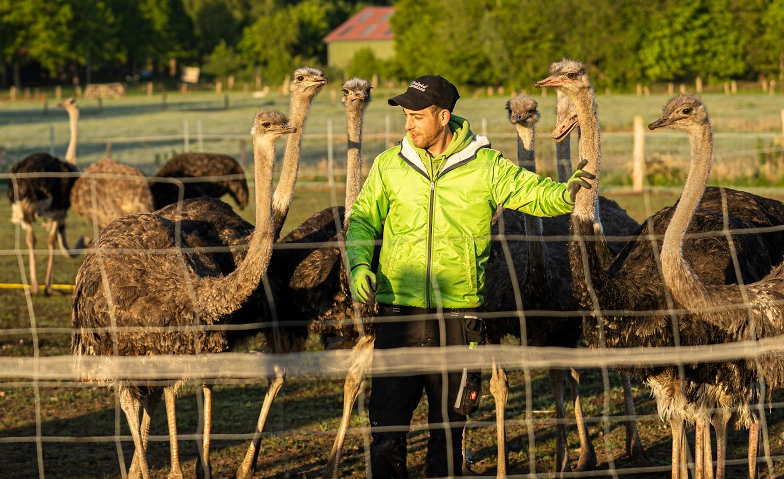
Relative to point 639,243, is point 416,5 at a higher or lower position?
higher

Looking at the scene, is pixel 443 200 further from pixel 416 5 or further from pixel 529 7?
pixel 416 5

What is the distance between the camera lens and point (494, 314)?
612cm

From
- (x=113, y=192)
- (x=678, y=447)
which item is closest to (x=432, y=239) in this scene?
(x=678, y=447)

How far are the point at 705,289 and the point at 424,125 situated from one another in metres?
1.71

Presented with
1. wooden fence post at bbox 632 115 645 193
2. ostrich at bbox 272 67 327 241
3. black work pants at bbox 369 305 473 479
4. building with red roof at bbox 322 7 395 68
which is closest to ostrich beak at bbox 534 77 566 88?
black work pants at bbox 369 305 473 479

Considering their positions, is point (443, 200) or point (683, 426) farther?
point (683, 426)

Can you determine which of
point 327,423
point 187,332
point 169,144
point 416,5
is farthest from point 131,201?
point 416,5

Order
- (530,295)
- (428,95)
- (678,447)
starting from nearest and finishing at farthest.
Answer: (428,95), (678,447), (530,295)

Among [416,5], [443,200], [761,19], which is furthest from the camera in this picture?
[416,5]

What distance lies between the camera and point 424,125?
4.95m

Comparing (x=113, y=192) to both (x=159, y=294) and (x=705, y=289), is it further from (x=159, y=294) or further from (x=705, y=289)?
(x=705, y=289)

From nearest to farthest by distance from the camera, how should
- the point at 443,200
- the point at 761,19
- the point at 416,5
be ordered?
the point at 443,200, the point at 761,19, the point at 416,5

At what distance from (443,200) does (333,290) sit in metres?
1.84

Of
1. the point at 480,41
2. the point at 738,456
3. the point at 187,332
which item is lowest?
the point at 738,456
